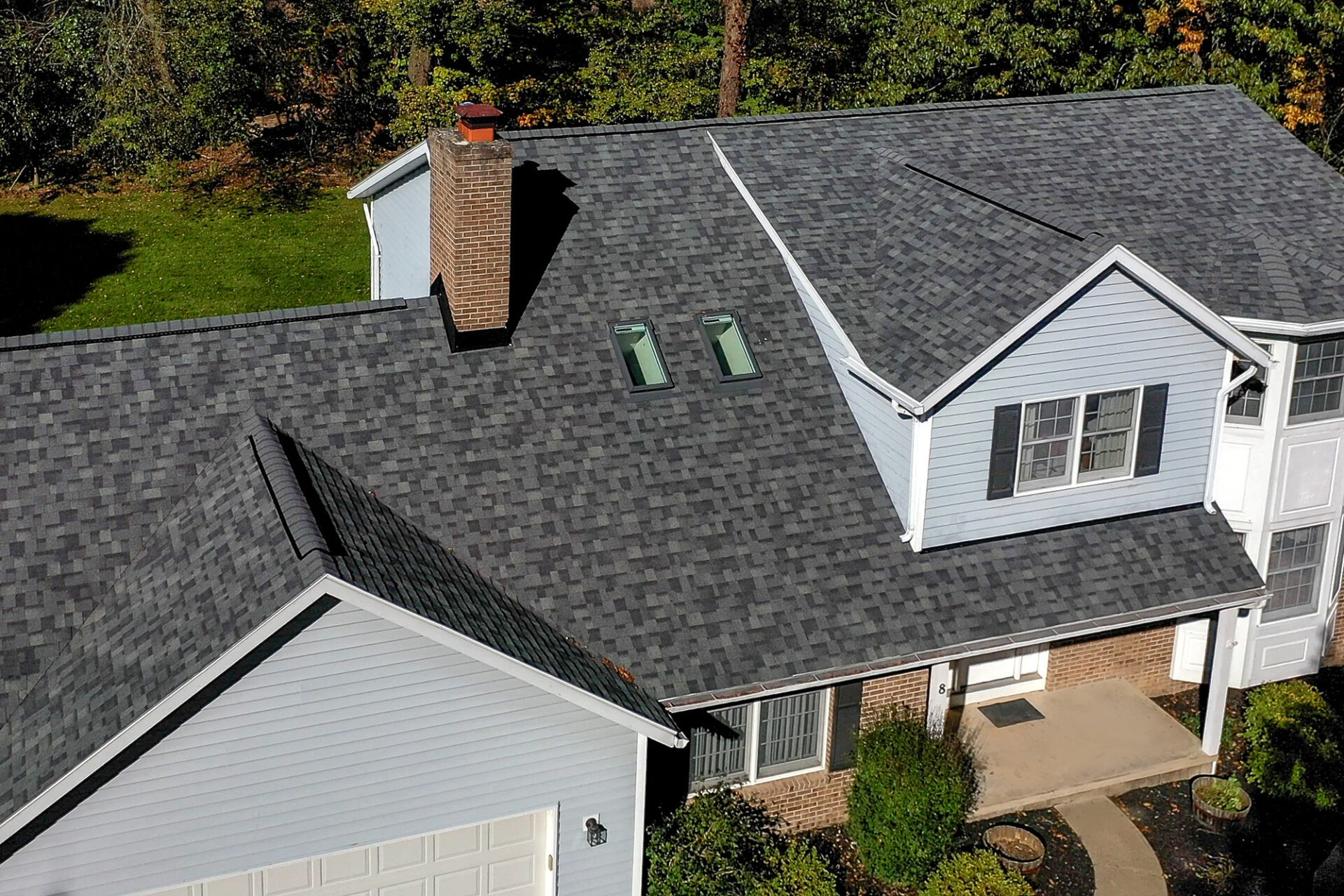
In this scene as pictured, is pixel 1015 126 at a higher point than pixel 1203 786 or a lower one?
higher

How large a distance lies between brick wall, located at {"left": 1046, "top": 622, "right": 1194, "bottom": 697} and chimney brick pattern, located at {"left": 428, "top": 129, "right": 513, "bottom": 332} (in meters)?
9.76

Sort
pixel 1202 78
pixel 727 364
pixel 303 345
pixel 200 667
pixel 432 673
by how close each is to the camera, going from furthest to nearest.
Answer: pixel 1202 78
pixel 727 364
pixel 303 345
pixel 432 673
pixel 200 667

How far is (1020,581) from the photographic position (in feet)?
57.8

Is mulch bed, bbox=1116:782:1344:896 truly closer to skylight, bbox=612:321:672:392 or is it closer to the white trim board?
the white trim board

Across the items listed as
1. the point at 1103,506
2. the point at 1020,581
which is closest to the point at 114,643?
the point at 1020,581

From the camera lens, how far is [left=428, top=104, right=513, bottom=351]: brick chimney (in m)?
17.6

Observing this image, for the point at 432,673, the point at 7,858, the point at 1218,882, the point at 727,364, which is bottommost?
the point at 1218,882

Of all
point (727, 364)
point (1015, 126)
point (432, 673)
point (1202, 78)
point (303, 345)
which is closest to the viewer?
point (432, 673)

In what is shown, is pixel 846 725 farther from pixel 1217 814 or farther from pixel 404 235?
pixel 404 235

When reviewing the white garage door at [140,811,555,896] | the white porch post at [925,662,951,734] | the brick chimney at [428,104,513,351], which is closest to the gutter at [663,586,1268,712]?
the white porch post at [925,662,951,734]

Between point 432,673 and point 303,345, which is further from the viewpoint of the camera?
point 303,345

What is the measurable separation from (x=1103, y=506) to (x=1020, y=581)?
1.77 m

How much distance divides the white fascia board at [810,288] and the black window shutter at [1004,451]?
1349 mm

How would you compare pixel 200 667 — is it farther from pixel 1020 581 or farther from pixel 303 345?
pixel 1020 581
